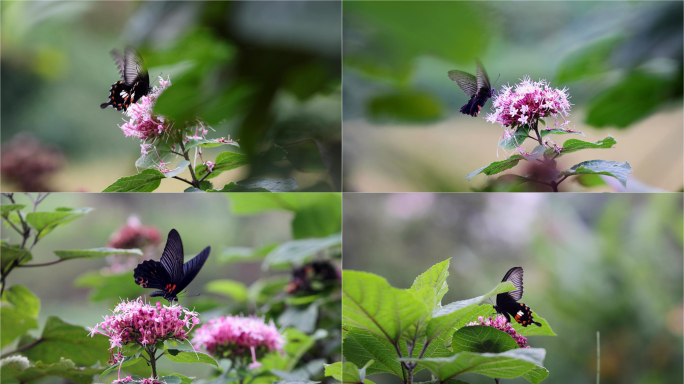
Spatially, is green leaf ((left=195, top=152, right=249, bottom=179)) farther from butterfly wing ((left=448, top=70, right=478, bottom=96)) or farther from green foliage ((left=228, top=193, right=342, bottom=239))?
butterfly wing ((left=448, top=70, right=478, bottom=96))

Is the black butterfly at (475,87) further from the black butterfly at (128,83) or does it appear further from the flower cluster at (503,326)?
the black butterfly at (128,83)

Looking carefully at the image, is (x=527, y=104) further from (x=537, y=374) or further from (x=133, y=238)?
(x=133, y=238)

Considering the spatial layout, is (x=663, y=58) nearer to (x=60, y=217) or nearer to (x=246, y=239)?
(x=246, y=239)

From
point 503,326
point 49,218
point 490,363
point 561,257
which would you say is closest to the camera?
point 490,363

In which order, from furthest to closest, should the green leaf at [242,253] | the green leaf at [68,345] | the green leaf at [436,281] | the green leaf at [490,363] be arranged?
the green leaf at [242,253] → the green leaf at [68,345] → the green leaf at [436,281] → the green leaf at [490,363]

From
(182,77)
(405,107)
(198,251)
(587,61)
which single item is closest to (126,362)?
(198,251)

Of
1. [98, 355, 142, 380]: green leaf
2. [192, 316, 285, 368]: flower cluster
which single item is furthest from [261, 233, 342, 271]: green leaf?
[98, 355, 142, 380]: green leaf

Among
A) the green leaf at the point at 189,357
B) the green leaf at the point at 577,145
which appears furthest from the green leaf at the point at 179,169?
the green leaf at the point at 577,145
